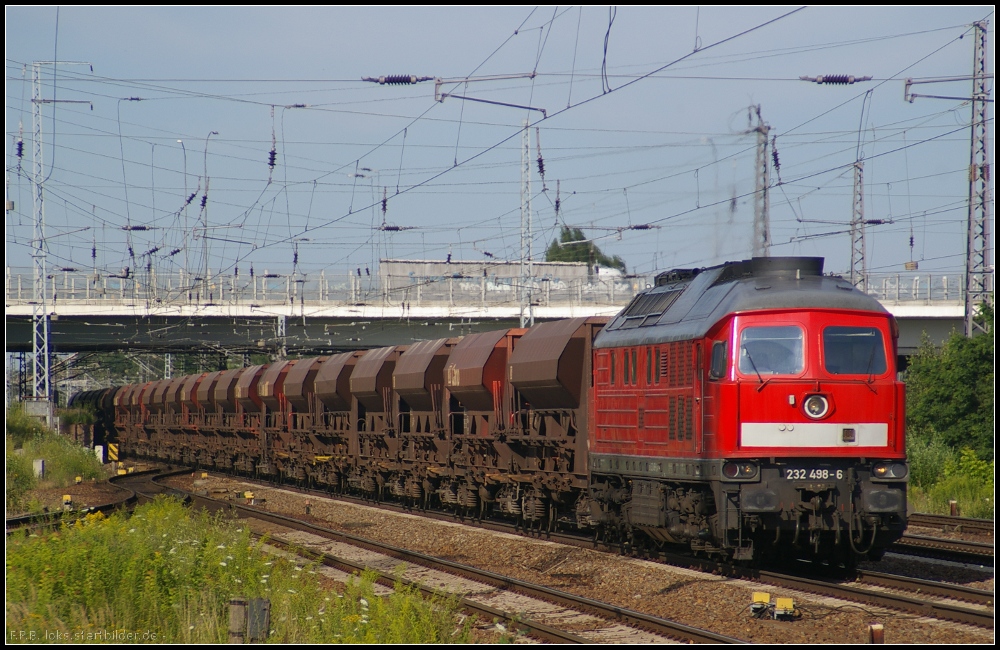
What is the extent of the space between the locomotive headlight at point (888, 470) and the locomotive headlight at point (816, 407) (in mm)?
1026

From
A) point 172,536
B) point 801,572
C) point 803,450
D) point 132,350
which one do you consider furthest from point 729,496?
point 132,350

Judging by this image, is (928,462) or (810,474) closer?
(810,474)

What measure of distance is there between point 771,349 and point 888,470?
7.48 feet

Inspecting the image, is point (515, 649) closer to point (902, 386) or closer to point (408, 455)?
point (902, 386)

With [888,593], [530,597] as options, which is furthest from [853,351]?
[530,597]

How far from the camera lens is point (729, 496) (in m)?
14.4

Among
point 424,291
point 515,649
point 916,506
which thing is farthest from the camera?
point 424,291

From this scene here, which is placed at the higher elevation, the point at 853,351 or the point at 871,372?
the point at 853,351

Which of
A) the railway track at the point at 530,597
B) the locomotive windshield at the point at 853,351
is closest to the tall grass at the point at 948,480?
the locomotive windshield at the point at 853,351

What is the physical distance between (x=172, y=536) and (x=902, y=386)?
441 inches

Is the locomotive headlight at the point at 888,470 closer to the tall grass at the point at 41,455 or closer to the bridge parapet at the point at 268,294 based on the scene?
the tall grass at the point at 41,455

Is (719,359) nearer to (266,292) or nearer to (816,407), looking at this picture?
(816,407)

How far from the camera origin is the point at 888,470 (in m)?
14.5

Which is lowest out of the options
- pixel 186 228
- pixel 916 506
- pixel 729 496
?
pixel 916 506
